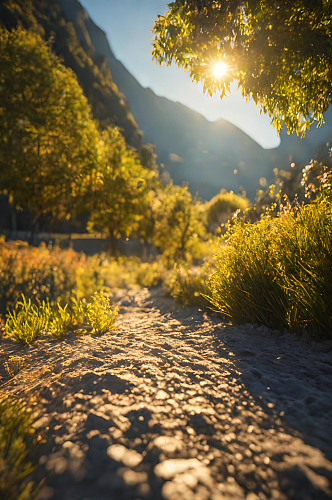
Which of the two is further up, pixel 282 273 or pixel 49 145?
pixel 49 145

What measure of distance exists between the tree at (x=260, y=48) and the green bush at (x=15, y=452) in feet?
14.8

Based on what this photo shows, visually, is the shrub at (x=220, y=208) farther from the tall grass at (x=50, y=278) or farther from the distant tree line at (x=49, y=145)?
the tall grass at (x=50, y=278)

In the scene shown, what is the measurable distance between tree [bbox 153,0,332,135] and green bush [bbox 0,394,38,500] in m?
4.51

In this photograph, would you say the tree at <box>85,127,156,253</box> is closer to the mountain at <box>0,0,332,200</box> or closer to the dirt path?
the dirt path

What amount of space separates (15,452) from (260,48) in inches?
182

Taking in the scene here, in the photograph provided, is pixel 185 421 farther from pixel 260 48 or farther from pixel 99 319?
pixel 260 48

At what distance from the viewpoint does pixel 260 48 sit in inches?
131

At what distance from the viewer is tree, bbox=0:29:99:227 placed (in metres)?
11.0

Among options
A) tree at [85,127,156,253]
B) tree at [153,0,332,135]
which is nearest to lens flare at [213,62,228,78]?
tree at [153,0,332,135]

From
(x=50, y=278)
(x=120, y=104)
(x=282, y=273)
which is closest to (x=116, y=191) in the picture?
(x=50, y=278)

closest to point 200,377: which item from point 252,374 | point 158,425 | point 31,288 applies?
point 252,374

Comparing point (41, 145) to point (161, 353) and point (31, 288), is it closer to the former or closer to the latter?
point (31, 288)

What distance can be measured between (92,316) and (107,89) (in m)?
91.7

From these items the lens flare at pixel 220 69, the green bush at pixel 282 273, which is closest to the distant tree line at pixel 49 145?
the lens flare at pixel 220 69
